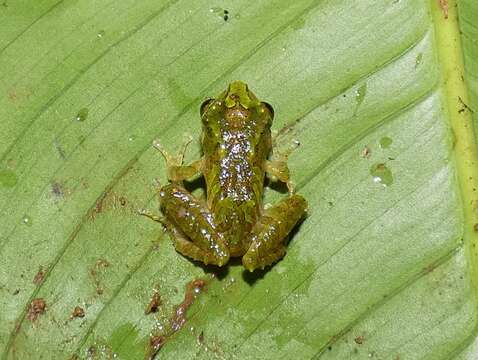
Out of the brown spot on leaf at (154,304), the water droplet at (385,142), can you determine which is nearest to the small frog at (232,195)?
the brown spot on leaf at (154,304)

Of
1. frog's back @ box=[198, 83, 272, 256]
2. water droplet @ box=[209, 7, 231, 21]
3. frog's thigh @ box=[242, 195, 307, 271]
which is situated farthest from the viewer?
water droplet @ box=[209, 7, 231, 21]

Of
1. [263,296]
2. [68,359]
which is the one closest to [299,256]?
[263,296]

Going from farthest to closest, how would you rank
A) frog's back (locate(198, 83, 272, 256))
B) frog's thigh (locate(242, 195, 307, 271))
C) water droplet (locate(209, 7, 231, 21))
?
water droplet (locate(209, 7, 231, 21)), frog's back (locate(198, 83, 272, 256)), frog's thigh (locate(242, 195, 307, 271))

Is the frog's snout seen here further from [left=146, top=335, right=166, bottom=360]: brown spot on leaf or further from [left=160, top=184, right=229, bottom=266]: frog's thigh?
[left=146, top=335, right=166, bottom=360]: brown spot on leaf

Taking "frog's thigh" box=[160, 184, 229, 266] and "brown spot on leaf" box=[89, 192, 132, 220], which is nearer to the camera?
"frog's thigh" box=[160, 184, 229, 266]

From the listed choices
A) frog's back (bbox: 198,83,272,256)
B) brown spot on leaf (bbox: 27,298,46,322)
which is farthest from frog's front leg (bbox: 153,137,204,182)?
brown spot on leaf (bbox: 27,298,46,322)

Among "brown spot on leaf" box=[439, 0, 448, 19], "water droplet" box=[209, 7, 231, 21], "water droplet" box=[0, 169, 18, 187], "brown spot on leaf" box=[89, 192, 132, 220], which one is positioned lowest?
"brown spot on leaf" box=[89, 192, 132, 220]

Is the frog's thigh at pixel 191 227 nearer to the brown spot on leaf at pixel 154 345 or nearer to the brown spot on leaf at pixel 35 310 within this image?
the brown spot on leaf at pixel 154 345

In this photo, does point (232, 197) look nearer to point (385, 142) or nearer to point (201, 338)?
point (201, 338)
